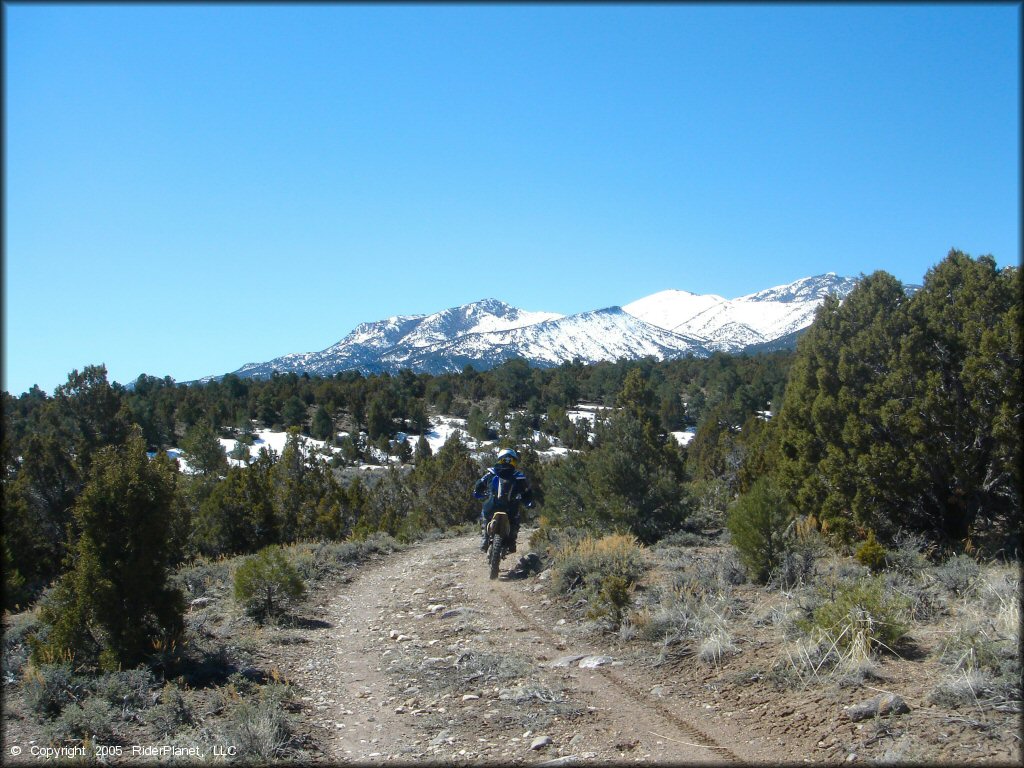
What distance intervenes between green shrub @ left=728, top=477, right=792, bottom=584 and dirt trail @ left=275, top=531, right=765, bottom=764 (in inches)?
99.1

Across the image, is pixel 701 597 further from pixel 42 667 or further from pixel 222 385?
pixel 222 385

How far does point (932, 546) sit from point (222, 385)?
69.5 meters

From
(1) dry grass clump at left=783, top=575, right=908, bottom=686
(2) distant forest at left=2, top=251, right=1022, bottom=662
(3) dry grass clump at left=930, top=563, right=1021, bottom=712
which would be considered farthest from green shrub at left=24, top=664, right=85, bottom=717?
(3) dry grass clump at left=930, top=563, right=1021, bottom=712

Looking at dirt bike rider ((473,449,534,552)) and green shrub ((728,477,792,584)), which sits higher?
dirt bike rider ((473,449,534,552))

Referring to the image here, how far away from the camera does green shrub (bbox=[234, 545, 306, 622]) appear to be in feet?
28.3

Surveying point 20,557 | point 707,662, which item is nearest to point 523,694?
point 707,662

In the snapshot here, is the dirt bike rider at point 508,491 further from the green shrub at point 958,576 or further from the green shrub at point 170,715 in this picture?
the green shrub at point 170,715

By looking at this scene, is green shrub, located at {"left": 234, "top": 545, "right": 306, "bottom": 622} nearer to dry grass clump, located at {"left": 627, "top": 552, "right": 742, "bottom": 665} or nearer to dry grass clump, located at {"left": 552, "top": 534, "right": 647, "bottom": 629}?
dry grass clump, located at {"left": 552, "top": 534, "right": 647, "bottom": 629}

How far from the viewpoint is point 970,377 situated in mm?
9734

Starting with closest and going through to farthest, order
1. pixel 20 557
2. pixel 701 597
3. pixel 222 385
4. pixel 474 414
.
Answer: pixel 701 597 → pixel 20 557 → pixel 474 414 → pixel 222 385

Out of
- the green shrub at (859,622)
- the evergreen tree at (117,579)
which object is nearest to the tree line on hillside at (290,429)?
the evergreen tree at (117,579)

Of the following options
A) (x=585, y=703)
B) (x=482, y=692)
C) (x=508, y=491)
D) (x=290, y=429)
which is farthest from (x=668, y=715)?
(x=290, y=429)

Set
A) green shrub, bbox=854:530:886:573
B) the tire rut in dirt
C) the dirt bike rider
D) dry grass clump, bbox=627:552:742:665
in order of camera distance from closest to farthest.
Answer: the tire rut in dirt
dry grass clump, bbox=627:552:742:665
green shrub, bbox=854:530:886:573
the dirt bike rider

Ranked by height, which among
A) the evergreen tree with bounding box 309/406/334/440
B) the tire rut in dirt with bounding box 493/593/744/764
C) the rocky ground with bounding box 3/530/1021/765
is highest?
the evergreen tree with bounding box 309/406/334/440
